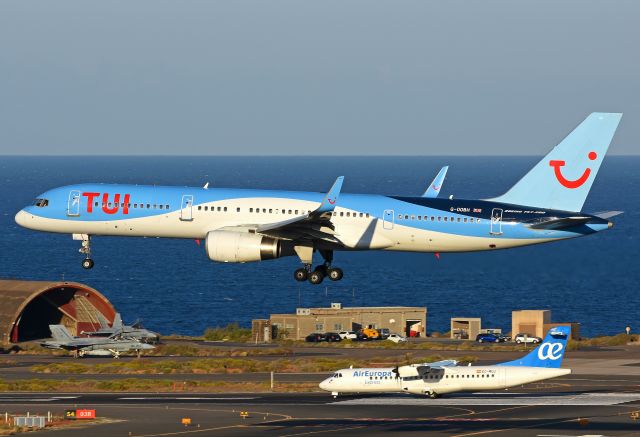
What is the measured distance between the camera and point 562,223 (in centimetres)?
8394

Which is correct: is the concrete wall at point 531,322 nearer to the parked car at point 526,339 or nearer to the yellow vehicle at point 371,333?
the parked car at point 526,339

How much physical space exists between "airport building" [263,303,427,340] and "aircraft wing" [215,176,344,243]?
64.7 m

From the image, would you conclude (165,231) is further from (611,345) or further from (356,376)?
(611,345)

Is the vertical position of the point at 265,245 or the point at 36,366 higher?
the point at 265,245

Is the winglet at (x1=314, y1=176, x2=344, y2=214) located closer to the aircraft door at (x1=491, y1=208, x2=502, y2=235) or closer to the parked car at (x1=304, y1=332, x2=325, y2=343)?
the aircraft door at (x1=491, y1=208, x2=502, y2=235)

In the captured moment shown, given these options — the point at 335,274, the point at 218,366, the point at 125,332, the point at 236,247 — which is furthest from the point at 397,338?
the point at 236,247

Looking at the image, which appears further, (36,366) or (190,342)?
(190,342)

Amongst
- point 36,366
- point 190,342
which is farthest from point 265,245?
point 190,342

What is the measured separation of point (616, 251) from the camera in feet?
301

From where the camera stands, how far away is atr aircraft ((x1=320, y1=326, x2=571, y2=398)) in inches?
3743

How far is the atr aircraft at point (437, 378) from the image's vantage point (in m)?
95.1

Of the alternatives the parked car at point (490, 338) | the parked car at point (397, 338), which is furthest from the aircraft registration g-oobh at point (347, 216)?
the parked car at point (490, 338)

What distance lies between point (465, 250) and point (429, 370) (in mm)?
12077

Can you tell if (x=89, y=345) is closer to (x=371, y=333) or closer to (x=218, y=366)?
(x=218, y=366)
